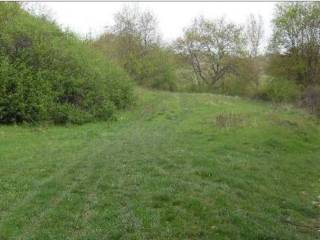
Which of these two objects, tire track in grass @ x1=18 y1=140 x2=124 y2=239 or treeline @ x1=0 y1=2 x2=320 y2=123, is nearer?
tire track in grass @ x1=18 y1=140 x2=124 y2=239

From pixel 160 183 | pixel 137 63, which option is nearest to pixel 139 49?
pixel 137 63

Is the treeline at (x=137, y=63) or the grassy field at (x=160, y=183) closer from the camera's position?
the grassy field at (x=160, y=183)

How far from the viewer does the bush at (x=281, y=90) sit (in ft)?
183

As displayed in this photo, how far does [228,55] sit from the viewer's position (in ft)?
239

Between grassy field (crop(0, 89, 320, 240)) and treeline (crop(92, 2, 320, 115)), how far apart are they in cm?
2265

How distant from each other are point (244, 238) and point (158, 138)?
12.7 m

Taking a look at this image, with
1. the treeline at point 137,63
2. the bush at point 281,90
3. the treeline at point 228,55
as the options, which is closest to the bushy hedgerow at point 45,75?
the treeline at point 137,63

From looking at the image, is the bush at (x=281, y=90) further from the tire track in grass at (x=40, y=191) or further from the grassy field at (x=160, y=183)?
the tire track in grass at (x=40, y=191)

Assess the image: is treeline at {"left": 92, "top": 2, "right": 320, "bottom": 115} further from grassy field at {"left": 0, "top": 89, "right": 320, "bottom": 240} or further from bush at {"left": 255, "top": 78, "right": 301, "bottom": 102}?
grassy field at {"left": 0, "top": 89, "right": 320, "bottom": 240}

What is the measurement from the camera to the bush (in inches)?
2192

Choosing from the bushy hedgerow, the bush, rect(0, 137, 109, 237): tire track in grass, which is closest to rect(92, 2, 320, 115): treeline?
the bush

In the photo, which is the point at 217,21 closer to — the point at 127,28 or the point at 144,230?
the point at 127,28

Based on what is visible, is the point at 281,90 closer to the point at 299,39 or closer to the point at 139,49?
the point at 299,39

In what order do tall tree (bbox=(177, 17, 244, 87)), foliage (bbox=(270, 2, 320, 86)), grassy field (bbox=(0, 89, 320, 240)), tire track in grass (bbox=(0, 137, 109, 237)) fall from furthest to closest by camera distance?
1. tall tree (bbox=(177, 17, 244, 87))
2. foliage (bbox=(270, 2, 320, 86))
3. tire track in grass (bbox=(0, 137, 109, 237))
4. grassy field (bbox=(0, 89, 320, 240))
